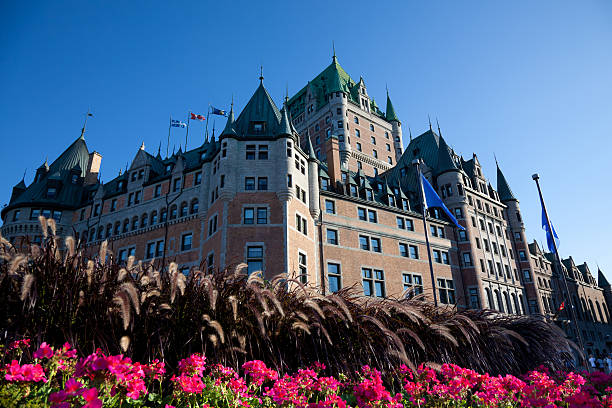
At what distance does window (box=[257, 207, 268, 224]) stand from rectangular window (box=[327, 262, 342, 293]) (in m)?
6.89

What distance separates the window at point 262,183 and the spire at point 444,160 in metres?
24.8

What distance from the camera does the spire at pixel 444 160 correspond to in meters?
44.5

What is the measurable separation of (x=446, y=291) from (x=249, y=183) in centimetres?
2250

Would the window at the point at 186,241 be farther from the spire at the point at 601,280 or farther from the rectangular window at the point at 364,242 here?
the spire at the point at 601,280

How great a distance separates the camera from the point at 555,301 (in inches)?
2420

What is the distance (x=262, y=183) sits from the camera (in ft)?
95.8

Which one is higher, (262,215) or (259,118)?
(259,118)

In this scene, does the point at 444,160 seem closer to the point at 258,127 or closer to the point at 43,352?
the point at 258,127

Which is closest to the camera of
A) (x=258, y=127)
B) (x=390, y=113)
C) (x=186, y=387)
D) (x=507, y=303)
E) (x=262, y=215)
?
(x=186, y=387)

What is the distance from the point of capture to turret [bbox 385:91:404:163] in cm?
6753

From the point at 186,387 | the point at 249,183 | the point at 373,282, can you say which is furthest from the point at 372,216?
the point at 186,387

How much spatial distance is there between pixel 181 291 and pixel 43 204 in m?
41.1

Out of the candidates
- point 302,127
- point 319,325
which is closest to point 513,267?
point 302,127

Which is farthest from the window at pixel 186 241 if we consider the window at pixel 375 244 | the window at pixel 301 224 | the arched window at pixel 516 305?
the arched window at pixel 516 305
